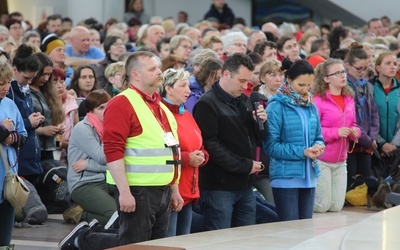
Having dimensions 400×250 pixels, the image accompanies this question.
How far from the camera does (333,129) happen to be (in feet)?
41.1

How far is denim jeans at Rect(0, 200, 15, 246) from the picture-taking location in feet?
31.8

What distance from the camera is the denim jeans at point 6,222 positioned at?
9695 millimetres

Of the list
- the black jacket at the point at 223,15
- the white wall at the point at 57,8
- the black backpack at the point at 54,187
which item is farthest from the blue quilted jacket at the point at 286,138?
the black jacket at the point at 223,15

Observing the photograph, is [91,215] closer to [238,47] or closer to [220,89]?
[220,89]

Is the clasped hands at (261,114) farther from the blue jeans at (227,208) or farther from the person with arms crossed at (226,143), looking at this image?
the blue jeans at (227,208)

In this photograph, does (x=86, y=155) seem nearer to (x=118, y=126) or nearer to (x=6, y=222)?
(x=6, y=222)

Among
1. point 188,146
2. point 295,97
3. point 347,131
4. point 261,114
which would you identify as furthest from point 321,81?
point 188,146

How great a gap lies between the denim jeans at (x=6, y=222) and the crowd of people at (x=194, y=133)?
1cm

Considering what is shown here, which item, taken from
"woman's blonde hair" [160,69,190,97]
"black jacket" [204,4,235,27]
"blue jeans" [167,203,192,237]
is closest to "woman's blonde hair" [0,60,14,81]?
"woman's blonde hair" [160,69,190,97]

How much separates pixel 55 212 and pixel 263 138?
2941 mm

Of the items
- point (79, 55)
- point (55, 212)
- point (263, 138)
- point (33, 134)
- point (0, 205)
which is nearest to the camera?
point (0, 205)

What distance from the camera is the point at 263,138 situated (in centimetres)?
1050

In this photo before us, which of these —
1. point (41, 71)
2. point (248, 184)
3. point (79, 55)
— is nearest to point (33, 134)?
point (41, 71)

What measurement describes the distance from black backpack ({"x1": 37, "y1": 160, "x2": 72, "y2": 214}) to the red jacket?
262 centimetres
